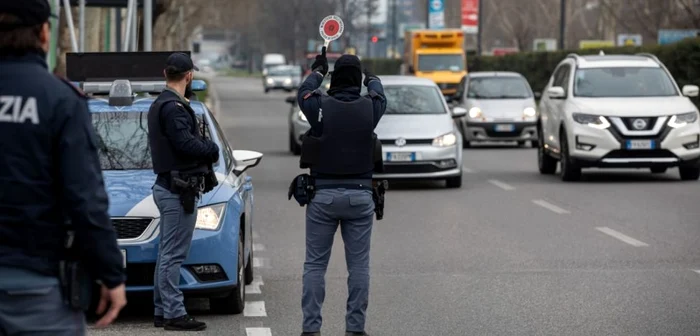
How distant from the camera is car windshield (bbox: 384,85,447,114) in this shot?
21547 mm

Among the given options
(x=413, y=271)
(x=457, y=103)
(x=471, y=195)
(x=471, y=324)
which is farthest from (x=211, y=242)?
(x=457, y=103)

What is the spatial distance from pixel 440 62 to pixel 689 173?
3212 cm

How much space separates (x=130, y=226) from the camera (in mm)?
9312

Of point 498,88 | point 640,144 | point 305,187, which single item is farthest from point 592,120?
point 305,187

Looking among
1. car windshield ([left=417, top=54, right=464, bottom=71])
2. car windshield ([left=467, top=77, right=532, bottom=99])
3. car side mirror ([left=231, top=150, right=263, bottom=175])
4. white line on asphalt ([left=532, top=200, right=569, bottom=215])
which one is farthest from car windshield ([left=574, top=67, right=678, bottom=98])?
car windshield ([left=417, top=54, right=464, bottom=71])

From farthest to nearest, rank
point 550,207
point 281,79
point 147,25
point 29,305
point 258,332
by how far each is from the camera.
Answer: point 281,79
point 147,25
point 550,207
point 258,332
point 29,305

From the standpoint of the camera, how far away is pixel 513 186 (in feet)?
70.3

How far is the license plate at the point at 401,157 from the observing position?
2061 cm

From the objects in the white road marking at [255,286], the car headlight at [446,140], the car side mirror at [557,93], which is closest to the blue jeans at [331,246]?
the white road marking at [255,286]

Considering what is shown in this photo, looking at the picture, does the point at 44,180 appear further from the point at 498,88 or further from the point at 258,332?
the point at 498,88

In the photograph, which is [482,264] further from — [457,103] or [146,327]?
[457,103]

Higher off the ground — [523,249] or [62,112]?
[62,112]

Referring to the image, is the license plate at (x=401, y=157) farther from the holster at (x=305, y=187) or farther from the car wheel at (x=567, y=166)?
the holster at (x=305, y=187)

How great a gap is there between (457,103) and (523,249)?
19498 mm
